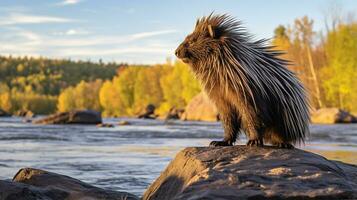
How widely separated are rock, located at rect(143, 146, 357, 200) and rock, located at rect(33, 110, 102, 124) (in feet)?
147

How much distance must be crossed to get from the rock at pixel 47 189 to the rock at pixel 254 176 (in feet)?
4.10

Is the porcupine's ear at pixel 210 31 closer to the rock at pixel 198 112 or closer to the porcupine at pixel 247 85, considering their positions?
the porcupine at pixel 247 85

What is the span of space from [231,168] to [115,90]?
139610 mm

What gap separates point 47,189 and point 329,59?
65.3 m

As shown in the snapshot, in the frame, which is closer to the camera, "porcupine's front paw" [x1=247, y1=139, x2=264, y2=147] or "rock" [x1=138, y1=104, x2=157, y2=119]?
"porcupine's front paw" [x1=247, y1=139, x2=264, y2=147]

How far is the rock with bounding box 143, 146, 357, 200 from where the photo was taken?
598 cm

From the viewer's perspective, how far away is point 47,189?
8.10 m

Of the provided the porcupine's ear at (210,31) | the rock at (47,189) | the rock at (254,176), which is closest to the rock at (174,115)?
the rock at (47,189)

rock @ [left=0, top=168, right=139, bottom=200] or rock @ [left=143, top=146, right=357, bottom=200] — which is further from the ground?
rock @ [left=143, top=146, right=357, bottom=200]

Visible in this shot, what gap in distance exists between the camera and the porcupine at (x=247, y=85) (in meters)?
7.25

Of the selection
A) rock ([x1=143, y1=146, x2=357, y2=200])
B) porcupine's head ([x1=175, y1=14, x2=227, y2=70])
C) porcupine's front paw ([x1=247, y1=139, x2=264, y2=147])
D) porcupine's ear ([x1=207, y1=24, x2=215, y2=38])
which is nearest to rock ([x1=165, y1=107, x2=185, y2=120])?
porcupine's head ([x1=175, y1=14, x2=227, y2=70])

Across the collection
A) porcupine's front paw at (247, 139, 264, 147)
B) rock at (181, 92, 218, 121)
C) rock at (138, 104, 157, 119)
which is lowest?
rock at (138, 104, 157, 119)

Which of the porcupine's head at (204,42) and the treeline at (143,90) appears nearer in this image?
the porcupine's head at (204,42)

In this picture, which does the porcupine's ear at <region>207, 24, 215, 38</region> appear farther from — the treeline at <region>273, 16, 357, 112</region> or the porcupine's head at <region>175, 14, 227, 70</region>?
the treeline at <region>273, 16, 357, 112</region>
